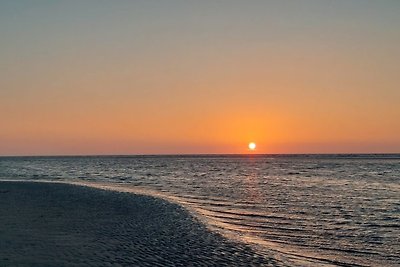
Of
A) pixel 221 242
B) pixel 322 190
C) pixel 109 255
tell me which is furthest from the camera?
pixel 322 190

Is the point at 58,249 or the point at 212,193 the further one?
the point at 212,193

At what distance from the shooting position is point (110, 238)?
695 inches

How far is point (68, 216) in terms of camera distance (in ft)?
76.6

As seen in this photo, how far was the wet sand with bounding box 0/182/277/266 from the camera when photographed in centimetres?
1430

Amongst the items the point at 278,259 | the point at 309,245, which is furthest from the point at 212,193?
the point at 278,259

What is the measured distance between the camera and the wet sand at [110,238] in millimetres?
14297

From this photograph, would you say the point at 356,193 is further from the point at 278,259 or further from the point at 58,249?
the point at 58,249

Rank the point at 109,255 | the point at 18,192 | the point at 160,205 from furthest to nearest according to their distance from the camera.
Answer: the point at 18,192 → the point at 160,205 → the point at 109,255

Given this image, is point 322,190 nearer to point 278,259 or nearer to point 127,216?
point 127,216

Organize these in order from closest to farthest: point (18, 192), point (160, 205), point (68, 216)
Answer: point (68, 216)
point (160, 205)
point (18, 192)

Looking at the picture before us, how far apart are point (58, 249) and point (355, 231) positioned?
A: 1290 cm

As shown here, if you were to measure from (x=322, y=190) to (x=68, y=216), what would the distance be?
80.1 ft

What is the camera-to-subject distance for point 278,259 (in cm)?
1505

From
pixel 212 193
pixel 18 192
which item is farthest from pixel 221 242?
pixel 18 192
